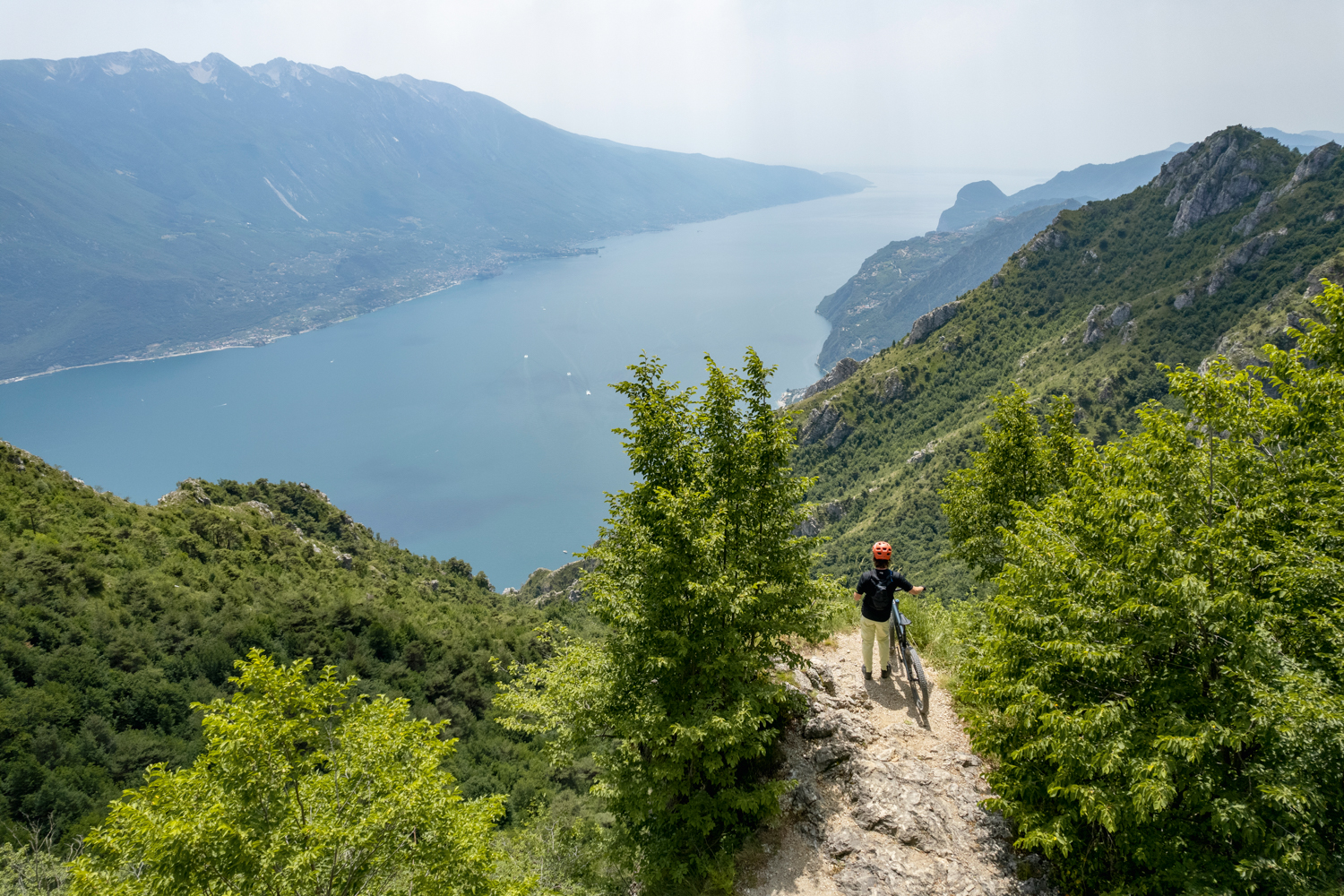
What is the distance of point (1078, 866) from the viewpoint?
823 centimetres

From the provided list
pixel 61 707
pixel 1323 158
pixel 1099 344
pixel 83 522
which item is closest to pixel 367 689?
Answer: pixel 61 707

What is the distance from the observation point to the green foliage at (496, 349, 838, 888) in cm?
965

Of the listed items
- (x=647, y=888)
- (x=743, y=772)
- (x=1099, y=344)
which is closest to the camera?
(x=647, y=888)

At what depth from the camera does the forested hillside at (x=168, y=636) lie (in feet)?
91.6

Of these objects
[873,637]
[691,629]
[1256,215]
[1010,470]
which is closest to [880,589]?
[873,637]

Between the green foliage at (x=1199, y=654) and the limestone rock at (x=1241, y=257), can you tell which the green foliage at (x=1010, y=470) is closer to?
the green foliage at (x=1199, y=654)

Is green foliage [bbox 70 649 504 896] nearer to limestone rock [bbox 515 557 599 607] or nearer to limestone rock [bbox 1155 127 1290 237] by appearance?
limestone rock [bbox 515 557 599 607]

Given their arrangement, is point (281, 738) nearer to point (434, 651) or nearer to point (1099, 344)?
point (434, 651)

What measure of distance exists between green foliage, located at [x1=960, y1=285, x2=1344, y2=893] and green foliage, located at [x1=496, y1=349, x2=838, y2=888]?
374 centimetres

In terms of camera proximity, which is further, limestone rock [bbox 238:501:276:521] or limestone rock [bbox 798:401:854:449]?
limestone rock [bbox 798:401:854:449]

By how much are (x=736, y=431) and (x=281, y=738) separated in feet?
27.9

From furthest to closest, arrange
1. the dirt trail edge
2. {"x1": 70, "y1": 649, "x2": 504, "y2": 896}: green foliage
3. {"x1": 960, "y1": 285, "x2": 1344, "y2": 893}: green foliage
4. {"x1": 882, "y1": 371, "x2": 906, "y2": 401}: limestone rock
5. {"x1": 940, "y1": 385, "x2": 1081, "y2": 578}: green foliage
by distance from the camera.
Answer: {"x1": 882, "y1": 371, "x2": 906, "y2": 401}: limestone rock < {"x1": 940, "y1": 385, "x2": 1081, "y2": 578}: green foliage < the dirt trail edge < {"x1": 70, "y1": 649, "x2": 504, "y2": 896}: green foliage < {"x1": 960, "y1": 285, "x2": 1344, "y2": 893}: green foliage

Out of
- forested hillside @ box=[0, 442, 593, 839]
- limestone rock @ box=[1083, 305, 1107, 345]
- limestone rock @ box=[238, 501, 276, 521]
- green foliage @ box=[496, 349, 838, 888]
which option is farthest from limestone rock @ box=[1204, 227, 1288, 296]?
limestone rock @ box=[238, 501, 276, 521]

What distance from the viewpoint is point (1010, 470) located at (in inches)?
742
